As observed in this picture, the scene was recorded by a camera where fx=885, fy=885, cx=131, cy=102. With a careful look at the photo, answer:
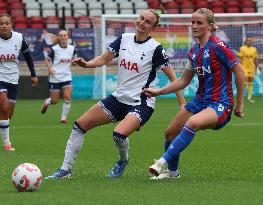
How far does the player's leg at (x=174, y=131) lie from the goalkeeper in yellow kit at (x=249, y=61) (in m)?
19.1

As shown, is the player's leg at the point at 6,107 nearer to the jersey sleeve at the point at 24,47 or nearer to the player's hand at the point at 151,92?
the jersey sleeve at the point at 24,47

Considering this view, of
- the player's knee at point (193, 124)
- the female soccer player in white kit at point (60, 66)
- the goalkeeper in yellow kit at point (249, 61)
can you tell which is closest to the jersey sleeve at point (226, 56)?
the player's knee at point (193, 124)

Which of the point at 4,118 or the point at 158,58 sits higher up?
the point at 158,58

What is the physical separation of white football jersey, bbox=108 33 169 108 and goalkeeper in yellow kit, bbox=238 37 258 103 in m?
19.0

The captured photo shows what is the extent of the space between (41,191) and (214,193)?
72.9 inches

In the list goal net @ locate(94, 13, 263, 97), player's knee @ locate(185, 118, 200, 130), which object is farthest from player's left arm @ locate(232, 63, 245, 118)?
goal net @ locate(94, 13, 263, 97)

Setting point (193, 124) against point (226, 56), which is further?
point (226, 56)

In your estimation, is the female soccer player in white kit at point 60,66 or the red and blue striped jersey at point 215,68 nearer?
the red and blue striped jersey at point 215,68

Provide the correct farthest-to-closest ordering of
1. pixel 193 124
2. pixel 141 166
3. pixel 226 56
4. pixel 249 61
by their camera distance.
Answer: pixel 249 61
pixel 141 166
pixel 226 56
pixel 193 124

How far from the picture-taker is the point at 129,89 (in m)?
10.8

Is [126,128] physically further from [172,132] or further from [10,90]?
[10,90]

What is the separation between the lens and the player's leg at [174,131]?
34.2 ft

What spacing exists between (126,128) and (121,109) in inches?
15.6

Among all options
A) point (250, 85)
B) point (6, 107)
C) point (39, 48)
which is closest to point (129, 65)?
point (6, 107)
